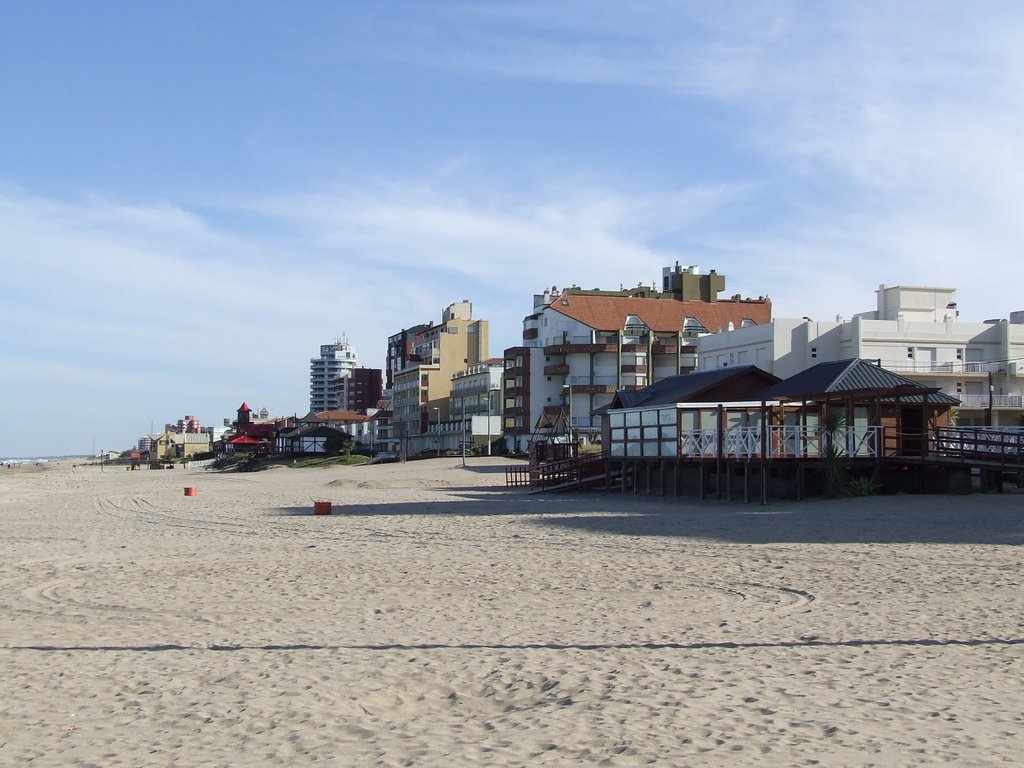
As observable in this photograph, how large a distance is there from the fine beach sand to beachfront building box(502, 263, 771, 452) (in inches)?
2575

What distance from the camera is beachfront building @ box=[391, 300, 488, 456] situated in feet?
392

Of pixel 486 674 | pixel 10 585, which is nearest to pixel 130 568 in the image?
pixel 10 585

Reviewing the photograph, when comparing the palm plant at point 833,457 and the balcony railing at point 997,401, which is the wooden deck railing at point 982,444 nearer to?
the palm plant at point 833,457

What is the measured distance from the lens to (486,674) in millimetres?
9305

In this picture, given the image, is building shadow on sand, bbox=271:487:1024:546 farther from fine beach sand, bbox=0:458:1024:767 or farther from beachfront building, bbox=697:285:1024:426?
beachfront building, bbox=697:285:1024:426

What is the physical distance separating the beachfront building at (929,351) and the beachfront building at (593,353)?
79.1ft

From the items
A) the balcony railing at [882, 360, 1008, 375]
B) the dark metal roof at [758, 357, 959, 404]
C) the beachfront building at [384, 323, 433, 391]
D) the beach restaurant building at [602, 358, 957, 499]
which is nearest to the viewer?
the dark metal roof at [758, 357, 959, 404]

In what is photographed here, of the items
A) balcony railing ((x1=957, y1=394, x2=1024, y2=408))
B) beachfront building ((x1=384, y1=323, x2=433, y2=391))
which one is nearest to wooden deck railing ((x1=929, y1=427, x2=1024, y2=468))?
balcony railing ((x1=957, y1=394, x2=1024, y2=408))

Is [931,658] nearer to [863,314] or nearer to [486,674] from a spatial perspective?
[486,674]

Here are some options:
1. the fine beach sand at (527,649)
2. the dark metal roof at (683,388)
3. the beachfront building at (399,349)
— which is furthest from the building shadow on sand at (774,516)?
the beachfront building at (399,349)

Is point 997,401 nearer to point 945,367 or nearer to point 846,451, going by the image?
point 945,367

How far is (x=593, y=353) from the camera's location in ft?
284

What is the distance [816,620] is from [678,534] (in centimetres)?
965

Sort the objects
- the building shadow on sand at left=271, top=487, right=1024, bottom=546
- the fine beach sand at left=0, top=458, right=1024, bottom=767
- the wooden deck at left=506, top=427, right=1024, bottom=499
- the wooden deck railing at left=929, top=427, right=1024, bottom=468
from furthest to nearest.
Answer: the wooden deck at left=506, top=427, right=1024, bottom=499, the wooden deck railing at left=929, top=427, right=1024, bottom=468, the building shadow on sand at left=271, top=487, right=1024, bottom=546, the fine beach sand at left=0, top=458, right=1024, bottom=767
